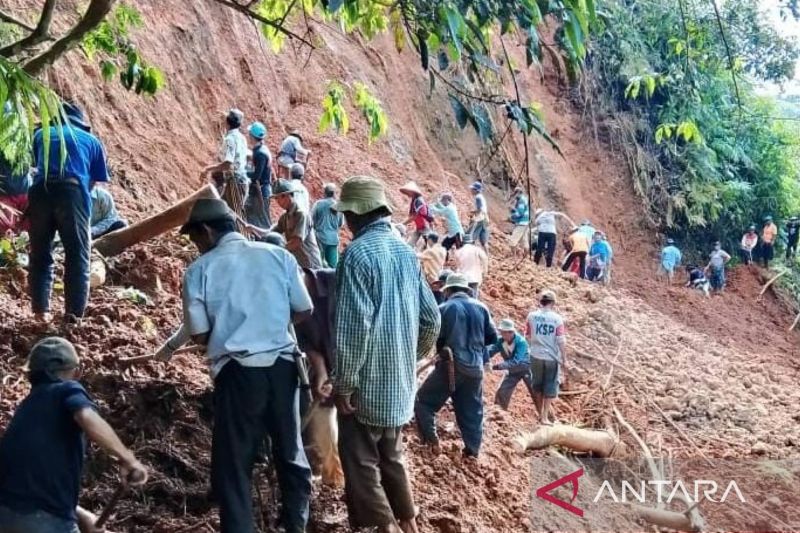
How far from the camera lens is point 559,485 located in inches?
289

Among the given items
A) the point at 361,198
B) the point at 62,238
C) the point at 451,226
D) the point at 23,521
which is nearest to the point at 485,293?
the point at 451,226

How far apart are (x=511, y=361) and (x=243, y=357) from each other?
5.79 meters

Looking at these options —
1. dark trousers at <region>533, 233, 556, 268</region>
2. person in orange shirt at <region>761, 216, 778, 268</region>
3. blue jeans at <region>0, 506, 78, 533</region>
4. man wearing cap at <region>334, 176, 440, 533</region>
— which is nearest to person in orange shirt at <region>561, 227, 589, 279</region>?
dark trousers at <region>533, 233, 556, 268</region>

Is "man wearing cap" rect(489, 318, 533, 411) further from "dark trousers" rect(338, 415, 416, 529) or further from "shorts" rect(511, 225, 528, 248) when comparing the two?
"shorts" rect(511, 225, 528, 248)

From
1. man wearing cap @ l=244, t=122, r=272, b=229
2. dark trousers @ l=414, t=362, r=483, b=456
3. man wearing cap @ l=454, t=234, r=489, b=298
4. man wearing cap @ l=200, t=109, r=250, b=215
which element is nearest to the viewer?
dark trousers @ l=414, t=362, r=483, b=456

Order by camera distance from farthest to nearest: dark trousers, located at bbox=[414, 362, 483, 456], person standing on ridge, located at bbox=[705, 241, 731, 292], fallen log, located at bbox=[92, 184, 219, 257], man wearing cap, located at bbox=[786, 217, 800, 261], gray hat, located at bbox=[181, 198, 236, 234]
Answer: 1. man wearing cap, located at bbox=[786, 217, 800, 261]
2. person standing on ridge, located at bbox=[705, 241, 731, 292]
3. fallen log, located at bbox=[92, 184, 219, 257]
4. dark trousers, located at bbox=[414, 362, 483, 456]
5. gray hat, located at bbox=[181, 198, 236, 234]

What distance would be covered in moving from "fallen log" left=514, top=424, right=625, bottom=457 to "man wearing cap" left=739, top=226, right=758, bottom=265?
1536cm

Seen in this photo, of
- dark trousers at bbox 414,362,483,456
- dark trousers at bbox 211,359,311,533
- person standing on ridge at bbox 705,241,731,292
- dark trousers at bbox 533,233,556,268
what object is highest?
dark trousers at bbox 211,359,311,533

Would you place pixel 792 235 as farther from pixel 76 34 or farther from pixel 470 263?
pixel 76 34

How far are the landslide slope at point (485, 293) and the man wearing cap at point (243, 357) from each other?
58 cm

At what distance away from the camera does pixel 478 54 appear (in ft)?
11.8

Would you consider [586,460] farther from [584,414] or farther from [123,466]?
[123,466]

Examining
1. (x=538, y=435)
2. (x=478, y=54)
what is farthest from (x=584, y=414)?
(x=478, y=54)

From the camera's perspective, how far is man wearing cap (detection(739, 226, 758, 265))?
23.3m
